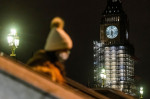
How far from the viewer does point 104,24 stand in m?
148

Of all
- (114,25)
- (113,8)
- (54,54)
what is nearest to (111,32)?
(114,25)

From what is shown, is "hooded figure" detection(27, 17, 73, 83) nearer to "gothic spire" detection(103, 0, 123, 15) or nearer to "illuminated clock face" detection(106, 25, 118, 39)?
"illuminated clock face" detection(106, 25, 118, 39)

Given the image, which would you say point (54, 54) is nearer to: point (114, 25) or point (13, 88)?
point (13, 88)

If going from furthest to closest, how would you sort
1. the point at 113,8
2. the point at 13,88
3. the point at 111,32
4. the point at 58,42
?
the point at 113,8
the point at 111,32
the point at 58,42
the point at 13,88

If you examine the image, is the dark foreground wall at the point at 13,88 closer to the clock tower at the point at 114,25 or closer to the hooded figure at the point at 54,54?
the hooded figure at the point at 54,54

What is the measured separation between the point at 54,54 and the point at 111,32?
145 m

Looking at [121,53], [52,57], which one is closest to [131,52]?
[121,53]

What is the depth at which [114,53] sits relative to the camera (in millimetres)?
147000

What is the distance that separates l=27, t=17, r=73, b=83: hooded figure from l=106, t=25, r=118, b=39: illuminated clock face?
142779mm

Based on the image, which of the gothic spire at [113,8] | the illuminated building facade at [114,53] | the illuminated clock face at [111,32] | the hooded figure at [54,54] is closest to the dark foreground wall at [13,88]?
the hooded figure at [54,54]

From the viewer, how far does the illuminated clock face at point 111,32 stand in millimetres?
144625

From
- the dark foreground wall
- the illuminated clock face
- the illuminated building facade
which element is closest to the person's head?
the dark foreground wall

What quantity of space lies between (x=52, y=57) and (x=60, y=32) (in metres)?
0.20

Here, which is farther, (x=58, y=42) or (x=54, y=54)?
(x=54, y=54)
